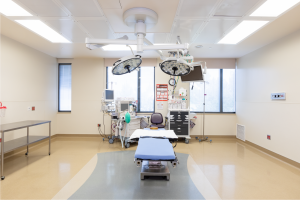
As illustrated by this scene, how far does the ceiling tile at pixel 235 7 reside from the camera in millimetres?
2296

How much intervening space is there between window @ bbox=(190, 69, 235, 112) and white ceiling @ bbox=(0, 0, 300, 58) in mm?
1544

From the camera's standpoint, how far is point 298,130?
327 centimetres

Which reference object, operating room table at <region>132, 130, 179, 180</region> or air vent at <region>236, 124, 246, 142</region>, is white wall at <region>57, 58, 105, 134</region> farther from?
air vent at <region>236, 124, 246, 142</region>

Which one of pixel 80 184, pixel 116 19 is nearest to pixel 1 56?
pixel 116 19

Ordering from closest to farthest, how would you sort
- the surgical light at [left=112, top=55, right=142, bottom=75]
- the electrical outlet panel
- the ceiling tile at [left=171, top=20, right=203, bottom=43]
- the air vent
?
the surgical light at [left=112, top=55, right=142, bottom=75] < the ceiling tile at [left=171, top=20, right=203, bottom=43] < the electrical outlet panel < the air vent

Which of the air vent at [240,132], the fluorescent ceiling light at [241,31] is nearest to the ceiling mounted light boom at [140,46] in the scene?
the fluorescent ceiling light at [241,31]

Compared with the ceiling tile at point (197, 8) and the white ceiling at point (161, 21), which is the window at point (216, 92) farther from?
the ceiling tile at point (197, 8)

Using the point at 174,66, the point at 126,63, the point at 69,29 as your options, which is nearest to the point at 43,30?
the point at 69,29

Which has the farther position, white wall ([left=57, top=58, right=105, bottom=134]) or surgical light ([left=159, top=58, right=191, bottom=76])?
white wall ([left=57, top=58, right=105, bottom=134])

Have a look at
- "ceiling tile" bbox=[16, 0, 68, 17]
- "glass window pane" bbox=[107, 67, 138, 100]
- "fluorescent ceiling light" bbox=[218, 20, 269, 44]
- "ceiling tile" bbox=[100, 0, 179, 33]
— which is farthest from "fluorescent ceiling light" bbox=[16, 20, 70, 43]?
"fluorescent ceiling light" bbox=[218, 20, 269, 44]

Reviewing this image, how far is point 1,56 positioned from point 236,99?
6.29 meters

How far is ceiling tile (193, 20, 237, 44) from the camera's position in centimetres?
294

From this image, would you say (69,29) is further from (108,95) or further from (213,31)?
(213,31)

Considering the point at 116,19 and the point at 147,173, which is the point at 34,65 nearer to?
the point at 116,19
